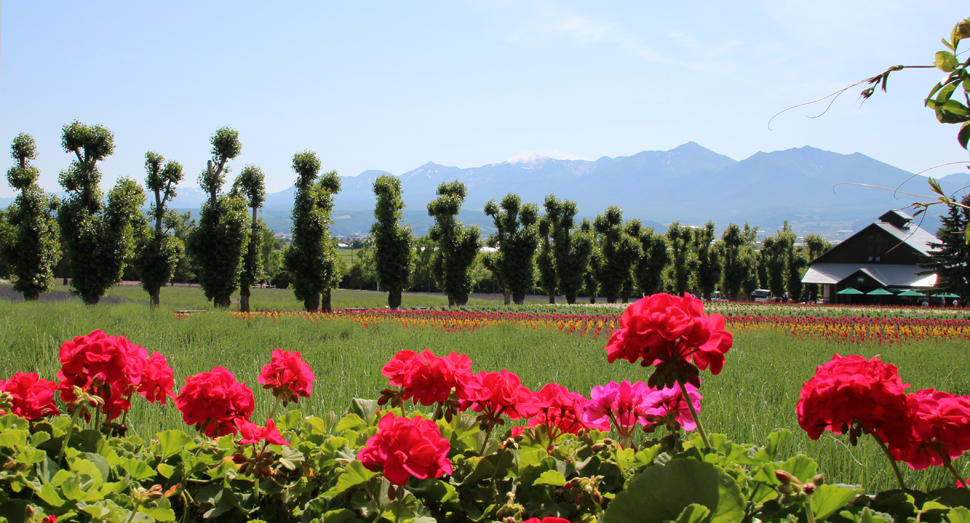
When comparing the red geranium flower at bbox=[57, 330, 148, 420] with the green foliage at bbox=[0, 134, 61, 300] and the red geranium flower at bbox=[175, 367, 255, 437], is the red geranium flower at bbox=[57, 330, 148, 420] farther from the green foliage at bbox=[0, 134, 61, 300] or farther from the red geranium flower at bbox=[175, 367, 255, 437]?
the green foliage at bbox=[0, 134, 61, 300]

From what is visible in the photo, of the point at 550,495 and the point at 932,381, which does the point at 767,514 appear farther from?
the point at 932,381

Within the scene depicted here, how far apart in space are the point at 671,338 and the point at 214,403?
1500 mm

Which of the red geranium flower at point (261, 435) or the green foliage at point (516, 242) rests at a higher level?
the green foliage at point (516, 242)

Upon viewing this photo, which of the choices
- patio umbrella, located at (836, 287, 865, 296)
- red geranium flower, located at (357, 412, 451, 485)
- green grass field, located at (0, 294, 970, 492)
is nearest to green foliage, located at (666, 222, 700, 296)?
patio umbrella, located at (836, 287, 865, 296)

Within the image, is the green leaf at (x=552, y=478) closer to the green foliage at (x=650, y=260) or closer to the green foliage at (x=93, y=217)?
the green foliage at (x=93, y=217)

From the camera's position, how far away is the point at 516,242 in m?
31.2

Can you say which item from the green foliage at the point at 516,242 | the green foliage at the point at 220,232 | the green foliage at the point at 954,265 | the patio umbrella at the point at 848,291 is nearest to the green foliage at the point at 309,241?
the green foliage at the point at 220,232

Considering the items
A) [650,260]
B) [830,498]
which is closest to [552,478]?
[830,498]

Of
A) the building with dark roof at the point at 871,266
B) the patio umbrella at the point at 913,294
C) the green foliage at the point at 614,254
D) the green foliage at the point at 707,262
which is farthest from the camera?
the green foliage at the point at 707,262

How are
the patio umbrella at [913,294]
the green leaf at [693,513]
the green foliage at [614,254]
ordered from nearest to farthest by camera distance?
the green leaf at [693,513]
the patio umbrella at [913,294]
the green foliage at [614,254]

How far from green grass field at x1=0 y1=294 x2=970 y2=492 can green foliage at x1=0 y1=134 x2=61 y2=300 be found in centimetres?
1550

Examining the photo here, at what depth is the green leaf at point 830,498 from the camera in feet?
3.26

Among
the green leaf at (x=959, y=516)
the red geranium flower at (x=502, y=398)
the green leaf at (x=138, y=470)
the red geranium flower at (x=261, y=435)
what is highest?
the red geranium flower at (x=502, y=398)

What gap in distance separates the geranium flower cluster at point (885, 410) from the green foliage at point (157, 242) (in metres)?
24.5
